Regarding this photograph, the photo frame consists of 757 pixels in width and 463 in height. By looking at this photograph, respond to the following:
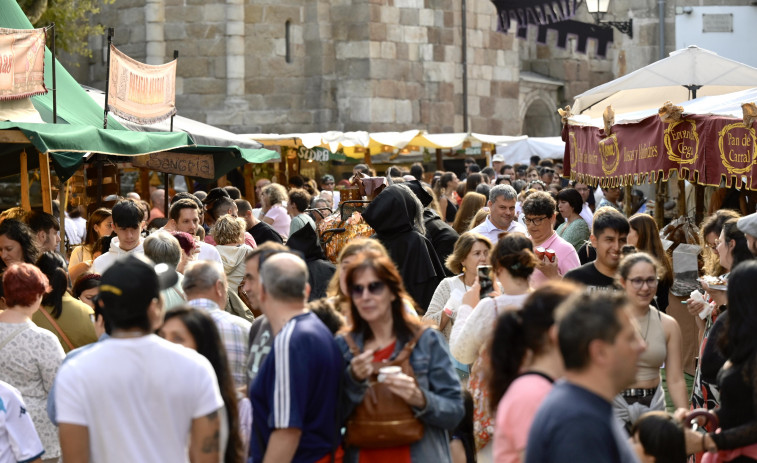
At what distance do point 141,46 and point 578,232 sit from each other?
56.1 feet

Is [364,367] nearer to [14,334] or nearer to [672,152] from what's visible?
[14,334]

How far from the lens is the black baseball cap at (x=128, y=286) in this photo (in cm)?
444

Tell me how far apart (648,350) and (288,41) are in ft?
70.0

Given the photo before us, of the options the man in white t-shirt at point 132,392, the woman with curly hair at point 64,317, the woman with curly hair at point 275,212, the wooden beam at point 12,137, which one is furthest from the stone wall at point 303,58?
the man in white t-shirt at point 132,392

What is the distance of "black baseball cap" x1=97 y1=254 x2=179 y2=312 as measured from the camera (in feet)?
14.6

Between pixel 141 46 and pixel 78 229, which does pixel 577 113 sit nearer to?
pixel 78 229

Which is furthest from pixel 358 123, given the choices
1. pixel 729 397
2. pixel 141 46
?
pixel 729 397

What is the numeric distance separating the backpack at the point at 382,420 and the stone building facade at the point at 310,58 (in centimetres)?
2150

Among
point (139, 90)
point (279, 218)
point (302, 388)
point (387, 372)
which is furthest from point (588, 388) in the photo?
point (279, 218)

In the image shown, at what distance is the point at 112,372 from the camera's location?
14.3ft

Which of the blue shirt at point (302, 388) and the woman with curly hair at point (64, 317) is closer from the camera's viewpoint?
the blue shirt at point (302, 388)

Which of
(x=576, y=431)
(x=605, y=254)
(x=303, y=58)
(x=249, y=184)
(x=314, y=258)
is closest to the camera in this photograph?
(x=576, y=431)

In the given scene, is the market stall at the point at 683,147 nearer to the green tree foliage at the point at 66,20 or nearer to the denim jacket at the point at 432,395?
the denim jacket at the point at 432,395

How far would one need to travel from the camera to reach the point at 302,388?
4.77m
